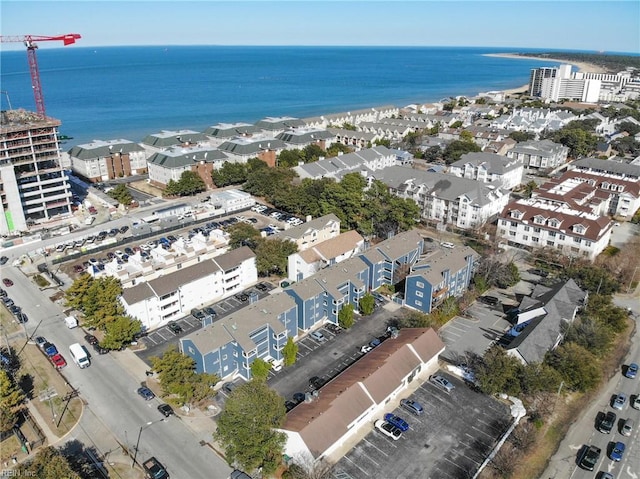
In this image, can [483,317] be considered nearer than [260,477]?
No

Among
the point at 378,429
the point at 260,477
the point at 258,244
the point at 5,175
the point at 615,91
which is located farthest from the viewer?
the point at 615,91

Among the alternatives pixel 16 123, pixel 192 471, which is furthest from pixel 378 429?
pixel 16 123

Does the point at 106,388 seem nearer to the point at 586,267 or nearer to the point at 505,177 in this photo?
the point at 586,267

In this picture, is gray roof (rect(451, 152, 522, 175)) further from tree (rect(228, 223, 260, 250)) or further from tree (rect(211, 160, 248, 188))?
tree (rect(228, 223, 260, 250))

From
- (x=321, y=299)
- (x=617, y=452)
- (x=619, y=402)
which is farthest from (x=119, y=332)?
(x=619, y=402)

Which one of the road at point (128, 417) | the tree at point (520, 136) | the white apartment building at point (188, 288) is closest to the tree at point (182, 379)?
the road at point (128, 417)

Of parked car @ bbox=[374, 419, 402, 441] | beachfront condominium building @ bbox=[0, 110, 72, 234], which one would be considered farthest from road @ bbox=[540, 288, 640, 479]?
beachfront condominium building @ bbox=[0, 110, 72, 234]

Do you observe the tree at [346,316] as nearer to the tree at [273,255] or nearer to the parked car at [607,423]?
the tree at [273,255]
